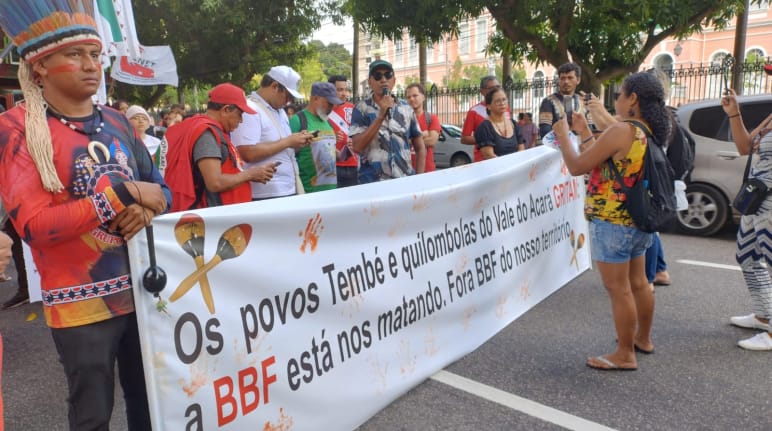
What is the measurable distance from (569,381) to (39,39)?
3.01 meters

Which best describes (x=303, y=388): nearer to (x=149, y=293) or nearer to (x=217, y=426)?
(x=217, y=426)

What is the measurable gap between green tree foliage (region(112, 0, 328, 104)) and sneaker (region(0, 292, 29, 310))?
13975 millimetres

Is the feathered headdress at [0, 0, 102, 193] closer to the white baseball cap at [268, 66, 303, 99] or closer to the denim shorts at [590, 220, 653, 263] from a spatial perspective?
the white baseball cap at [268, 66, 303, 99]

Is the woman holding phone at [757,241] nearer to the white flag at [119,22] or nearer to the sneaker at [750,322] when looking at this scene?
the sneaker at [750,322]

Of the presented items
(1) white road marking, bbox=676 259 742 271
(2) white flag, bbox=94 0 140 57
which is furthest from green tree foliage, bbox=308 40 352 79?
(1) white road marking, bbox=676 259 742 271

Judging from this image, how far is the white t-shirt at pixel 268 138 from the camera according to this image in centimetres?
391

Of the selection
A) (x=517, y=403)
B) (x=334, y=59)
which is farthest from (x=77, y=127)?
(x=334, y=59)

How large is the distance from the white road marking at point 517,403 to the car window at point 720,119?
5.20 m

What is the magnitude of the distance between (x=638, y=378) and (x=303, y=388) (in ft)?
6.62

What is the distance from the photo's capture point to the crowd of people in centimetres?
175

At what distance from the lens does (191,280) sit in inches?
80.2

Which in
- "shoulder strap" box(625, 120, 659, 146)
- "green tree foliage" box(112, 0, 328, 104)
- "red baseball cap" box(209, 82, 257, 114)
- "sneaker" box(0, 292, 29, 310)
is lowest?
"sneaker" box(0, 292, 29, 310)

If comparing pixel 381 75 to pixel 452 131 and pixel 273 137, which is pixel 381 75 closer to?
pixel 273 137

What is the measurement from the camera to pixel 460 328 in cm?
358
